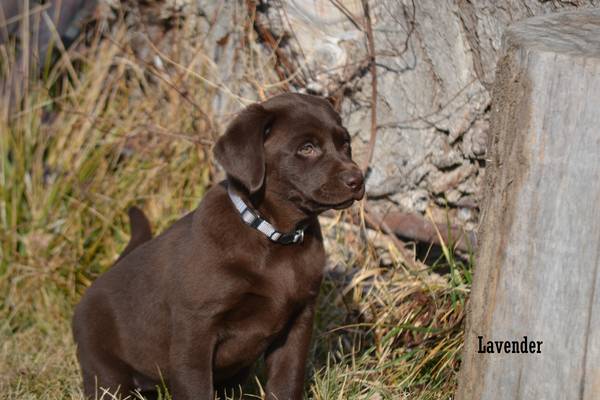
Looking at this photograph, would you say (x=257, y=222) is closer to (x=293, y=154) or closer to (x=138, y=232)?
(x=293, y=154)

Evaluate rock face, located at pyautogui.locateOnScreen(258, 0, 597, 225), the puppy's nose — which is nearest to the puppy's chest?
the puppy's nose

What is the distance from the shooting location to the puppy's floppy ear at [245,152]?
318 cm

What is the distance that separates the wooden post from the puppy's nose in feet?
1.80

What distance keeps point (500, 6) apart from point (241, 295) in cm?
169

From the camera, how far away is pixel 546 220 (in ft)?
8.66

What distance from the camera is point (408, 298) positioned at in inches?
161

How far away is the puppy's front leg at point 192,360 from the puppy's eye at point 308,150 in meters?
0.70

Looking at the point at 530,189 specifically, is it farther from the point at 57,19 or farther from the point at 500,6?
the point at 57,19

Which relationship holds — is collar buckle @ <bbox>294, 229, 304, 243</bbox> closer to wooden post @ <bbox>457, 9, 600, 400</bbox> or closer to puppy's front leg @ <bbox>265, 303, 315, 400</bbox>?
puppy's front leg @ <bbox>265, 303, 315, 400</bbox>

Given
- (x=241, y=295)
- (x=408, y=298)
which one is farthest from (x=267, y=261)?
(x=408, y=298)

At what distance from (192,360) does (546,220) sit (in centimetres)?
134

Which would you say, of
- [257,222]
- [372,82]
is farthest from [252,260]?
[372,82]

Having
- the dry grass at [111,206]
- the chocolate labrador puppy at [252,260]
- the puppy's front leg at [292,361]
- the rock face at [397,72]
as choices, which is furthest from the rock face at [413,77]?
the puppy's front leg at [292,361]

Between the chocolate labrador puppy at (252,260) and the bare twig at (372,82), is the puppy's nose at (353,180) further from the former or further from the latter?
the bare twig at (372,82)
